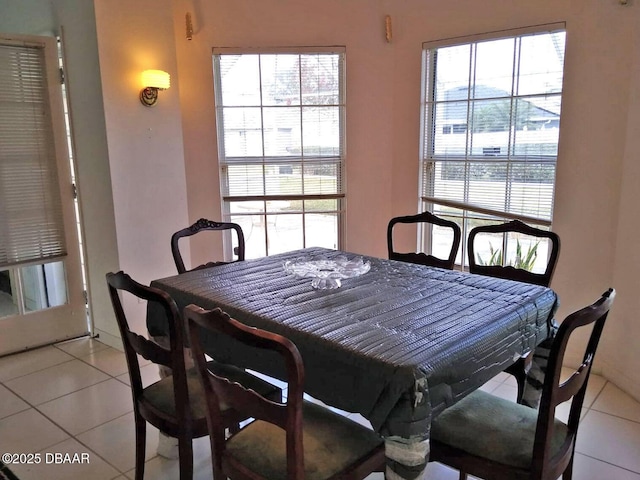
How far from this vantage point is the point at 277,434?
5.33 ft

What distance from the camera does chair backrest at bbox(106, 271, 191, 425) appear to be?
5.48 ft

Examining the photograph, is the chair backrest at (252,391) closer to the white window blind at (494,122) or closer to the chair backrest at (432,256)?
the chair backrest at (432,256)

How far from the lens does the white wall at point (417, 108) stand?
110 inches

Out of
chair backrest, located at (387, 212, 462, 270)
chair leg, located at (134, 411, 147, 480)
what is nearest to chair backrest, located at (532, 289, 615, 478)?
chair backrest, located at (387, 212, 462, 270)

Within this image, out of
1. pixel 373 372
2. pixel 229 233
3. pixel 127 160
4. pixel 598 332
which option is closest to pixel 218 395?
pixel 373 372

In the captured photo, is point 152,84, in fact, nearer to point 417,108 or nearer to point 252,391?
point 417,108

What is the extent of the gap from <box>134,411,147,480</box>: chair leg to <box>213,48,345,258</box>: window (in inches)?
82.5

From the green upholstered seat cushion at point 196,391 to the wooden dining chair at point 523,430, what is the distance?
667 mm

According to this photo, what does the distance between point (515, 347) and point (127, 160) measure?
268 centimetres

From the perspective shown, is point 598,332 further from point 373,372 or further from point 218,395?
point 218,395

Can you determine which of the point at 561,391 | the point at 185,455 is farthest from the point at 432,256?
the point at 185,455

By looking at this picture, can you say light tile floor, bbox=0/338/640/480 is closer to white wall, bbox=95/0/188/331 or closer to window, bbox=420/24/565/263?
white wall, bbox=95/0/188/331

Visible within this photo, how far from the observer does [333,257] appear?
2674mm

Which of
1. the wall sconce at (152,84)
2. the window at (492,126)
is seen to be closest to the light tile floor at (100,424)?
the window at (492,126)
